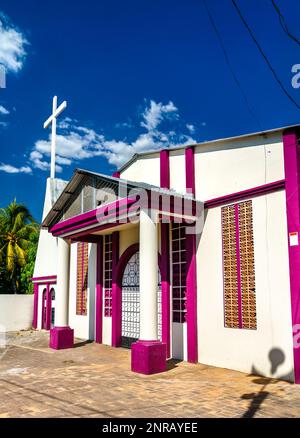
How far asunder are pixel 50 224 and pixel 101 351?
404 cm

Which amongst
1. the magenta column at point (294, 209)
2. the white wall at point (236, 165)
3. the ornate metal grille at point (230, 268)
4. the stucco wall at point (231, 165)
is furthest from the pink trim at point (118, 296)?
the magenta column at point (294, 209)

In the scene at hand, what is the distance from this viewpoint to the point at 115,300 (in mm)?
11586

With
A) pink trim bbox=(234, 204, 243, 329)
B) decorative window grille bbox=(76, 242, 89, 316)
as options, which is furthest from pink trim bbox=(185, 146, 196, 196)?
decorative window grille bbox=(76, 242, 89, 316)

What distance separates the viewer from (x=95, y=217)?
9.88m

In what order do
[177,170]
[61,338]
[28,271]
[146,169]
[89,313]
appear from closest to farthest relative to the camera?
1. [177,170]
2. [146,169]
3. [61,338]
4. [89,313]
5. [28,271]

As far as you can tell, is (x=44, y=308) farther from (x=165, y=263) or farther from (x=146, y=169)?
(x=165, y=263)

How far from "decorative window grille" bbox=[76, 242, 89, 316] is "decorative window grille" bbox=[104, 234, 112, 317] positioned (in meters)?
1.37

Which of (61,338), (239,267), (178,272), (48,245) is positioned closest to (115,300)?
(61,338)

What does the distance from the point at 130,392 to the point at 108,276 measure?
6003 millimetres

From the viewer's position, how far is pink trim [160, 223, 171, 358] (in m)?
9.51

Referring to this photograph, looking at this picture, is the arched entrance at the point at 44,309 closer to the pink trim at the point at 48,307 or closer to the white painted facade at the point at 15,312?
the pink trim at the point at 48,307

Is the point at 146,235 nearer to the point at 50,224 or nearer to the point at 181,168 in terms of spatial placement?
the point at 181,168

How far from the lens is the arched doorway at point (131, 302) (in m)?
11.4
